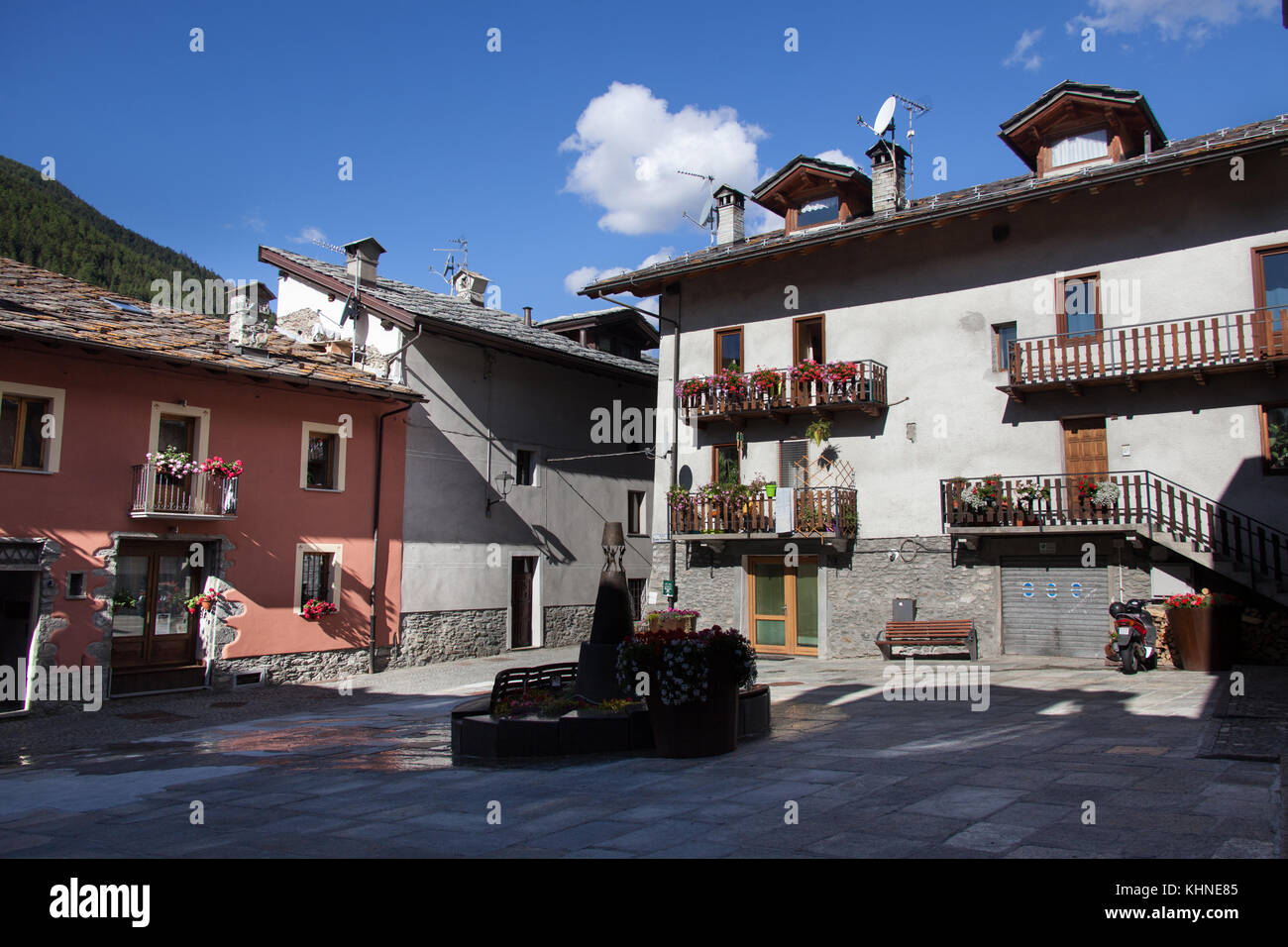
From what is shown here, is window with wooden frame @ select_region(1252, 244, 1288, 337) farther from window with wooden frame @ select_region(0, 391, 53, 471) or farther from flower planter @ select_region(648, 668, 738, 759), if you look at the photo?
window with wooden frame @ select_region(0, 391, 53, 471)

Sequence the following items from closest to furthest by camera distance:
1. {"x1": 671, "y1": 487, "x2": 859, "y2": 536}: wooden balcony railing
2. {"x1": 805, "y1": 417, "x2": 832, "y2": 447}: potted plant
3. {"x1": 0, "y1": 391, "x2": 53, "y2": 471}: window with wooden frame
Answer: {"x1": 0, "y1": 391, "x2": 53, "y2": 471}: window with wooden frame
{"x1": 671, "y1": 487, "x2": 859, "y2": 536}: wooden balcony railing
{"x1": 805, "y1": 417, "x2": 832, "y2": 447}: potted plant

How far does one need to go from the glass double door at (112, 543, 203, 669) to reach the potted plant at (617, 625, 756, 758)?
12.2m

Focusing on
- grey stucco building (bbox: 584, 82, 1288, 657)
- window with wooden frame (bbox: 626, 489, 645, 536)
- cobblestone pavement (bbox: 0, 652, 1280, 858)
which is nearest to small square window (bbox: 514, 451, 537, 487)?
window with wooden frame (bbox: 626, 489, 645, 536)

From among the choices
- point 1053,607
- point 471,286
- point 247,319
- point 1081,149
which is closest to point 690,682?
point 1053,607

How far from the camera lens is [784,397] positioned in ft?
67.5

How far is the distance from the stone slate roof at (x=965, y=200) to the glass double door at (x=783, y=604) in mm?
6936

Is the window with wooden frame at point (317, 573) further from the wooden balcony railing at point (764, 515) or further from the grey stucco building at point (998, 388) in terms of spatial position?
the wooden balcony railing at point (764, 515)

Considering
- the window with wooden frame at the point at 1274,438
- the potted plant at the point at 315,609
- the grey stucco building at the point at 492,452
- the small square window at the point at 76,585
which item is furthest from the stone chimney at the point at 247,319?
the window with wooden frame at the point at 1274,438

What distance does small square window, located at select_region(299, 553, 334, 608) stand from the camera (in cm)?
1942

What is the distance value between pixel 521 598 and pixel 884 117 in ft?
49.0

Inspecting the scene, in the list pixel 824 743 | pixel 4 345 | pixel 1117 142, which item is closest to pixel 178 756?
pixel 824 743

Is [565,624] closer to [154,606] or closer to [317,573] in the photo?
[317,573]
